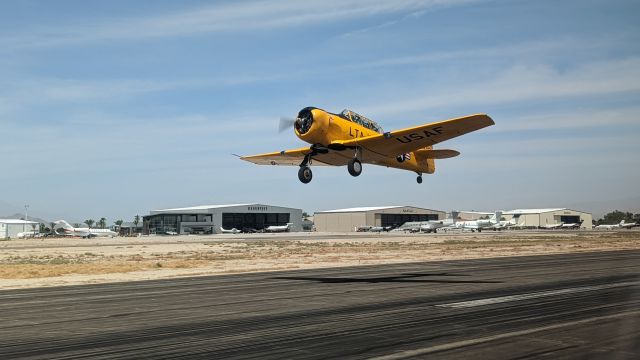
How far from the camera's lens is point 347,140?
30.7 metres

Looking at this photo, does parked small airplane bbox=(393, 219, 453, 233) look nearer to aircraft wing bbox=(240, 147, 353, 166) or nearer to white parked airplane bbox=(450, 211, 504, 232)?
white parked airplane bbox=(450, 211, 504, 232)

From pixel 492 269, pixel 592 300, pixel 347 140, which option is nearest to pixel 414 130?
pixel 347 140

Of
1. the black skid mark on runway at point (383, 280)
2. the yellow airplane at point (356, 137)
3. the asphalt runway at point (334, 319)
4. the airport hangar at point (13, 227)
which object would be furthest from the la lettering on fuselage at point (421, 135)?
the airport hangar at point (13, 227)

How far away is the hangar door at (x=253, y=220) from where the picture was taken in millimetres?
144625

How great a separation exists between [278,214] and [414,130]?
12215cm

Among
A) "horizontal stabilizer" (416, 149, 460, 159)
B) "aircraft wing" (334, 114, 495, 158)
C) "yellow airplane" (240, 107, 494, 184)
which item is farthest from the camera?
"horizontal stabilizer" (416, 149, 460, 159)

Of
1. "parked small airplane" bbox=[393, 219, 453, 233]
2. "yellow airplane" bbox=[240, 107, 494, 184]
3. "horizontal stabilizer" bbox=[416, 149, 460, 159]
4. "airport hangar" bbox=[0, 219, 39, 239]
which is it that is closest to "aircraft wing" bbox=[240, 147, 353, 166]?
"yellow airplane" bbox=[240, 107, 494, 184]

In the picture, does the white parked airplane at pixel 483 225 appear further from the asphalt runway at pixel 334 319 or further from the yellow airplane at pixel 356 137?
the asphalt runway at pixel 334 319

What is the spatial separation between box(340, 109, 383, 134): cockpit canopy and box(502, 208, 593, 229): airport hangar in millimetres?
139716

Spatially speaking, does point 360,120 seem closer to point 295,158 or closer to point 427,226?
point 295,158

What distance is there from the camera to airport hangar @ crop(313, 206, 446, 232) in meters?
156

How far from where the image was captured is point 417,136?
1158 inches

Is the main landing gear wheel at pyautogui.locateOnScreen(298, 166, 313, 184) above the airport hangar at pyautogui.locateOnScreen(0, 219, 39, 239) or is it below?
above

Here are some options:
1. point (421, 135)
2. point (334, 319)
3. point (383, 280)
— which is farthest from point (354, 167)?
point (334, 319)
